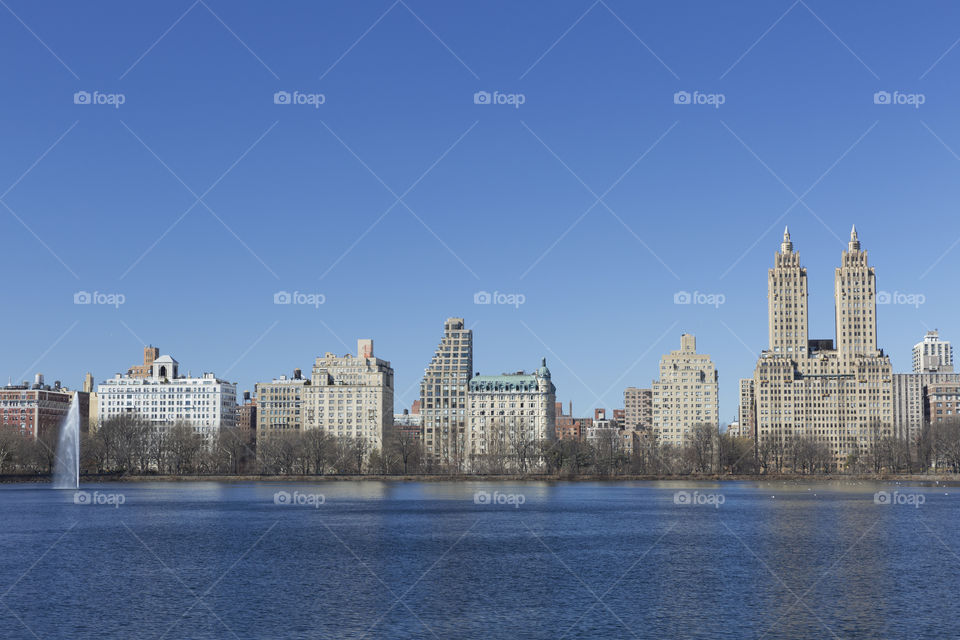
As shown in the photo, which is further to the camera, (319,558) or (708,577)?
(319,558)

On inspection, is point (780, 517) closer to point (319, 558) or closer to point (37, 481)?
point (319, 558)

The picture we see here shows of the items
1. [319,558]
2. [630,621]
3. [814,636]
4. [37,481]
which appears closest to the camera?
[814,636]

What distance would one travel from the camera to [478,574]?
2311 inches

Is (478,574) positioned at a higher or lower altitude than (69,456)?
lower

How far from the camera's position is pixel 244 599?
50.4m

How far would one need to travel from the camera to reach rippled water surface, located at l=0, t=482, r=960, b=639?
44656 mm

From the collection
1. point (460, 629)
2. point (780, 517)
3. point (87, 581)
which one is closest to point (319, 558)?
point (87, 581)

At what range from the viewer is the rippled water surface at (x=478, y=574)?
44656 mm

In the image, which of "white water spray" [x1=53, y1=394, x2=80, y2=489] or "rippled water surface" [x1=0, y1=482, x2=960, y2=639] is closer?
"rippled water surface" [x1=0, y1=482, x2=960, y2=639]

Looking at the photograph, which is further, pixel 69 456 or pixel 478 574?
pixel 69 456

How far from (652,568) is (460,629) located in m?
20.6

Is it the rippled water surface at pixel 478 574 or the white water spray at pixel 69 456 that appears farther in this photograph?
the white water spray at pixel 69 456

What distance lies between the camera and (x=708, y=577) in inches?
2266

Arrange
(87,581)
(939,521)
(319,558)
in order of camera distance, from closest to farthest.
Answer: (87,581)
(319,558)
(939,521)
